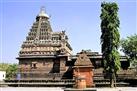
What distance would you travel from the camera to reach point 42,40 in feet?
216

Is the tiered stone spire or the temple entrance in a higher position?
the tiered stone spire

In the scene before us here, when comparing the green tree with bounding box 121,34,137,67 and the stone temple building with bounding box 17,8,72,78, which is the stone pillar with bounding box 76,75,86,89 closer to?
the green tree with bounding box 121,34,137,67

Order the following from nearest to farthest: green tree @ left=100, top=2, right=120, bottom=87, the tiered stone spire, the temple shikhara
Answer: the temple shikhara → green tree @ left=100, top=2, right=120, bottom=87 → the tiered stone spire

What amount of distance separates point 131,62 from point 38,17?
105ft

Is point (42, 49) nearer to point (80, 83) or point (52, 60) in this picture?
point (52, 60)

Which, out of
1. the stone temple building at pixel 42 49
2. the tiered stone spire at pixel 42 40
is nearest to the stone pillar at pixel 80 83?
the stone temple building at pixel 42 49

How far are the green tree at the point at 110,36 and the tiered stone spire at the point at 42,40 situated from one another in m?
28.7

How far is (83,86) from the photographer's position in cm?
2588

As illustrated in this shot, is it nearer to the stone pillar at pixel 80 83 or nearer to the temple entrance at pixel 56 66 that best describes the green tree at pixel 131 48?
the temple entrance at pixel 56 66

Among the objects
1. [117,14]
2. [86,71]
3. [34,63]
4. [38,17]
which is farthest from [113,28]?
[38,17]

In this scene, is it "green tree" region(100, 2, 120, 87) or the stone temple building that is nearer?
"green tree" region(100, 2, 120, 87)

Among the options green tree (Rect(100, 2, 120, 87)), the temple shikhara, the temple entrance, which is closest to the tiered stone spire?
the temple shikhara

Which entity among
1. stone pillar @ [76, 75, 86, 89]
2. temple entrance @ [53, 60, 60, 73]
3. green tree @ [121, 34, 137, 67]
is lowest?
stone pillar @ [76, 75, 86, 89]

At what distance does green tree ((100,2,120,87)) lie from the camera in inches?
1341
